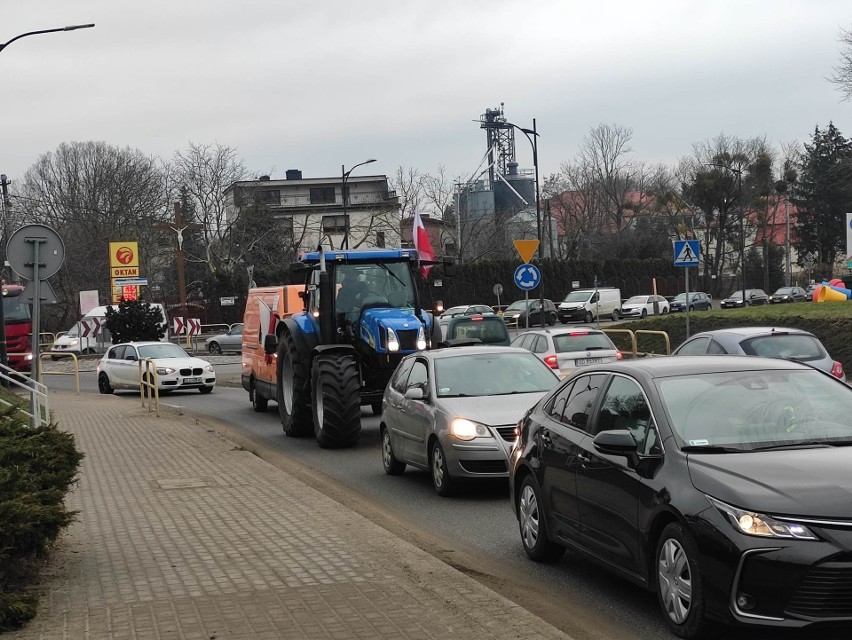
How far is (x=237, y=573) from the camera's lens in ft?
24.5

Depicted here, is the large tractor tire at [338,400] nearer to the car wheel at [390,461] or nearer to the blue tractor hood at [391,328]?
the blue tractor hood at [391,328]

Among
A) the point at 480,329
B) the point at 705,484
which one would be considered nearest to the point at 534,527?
the point at 705,484

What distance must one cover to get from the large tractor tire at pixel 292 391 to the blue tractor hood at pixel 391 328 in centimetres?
140

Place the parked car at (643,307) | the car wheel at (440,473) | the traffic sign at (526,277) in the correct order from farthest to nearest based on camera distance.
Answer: the parked car at (643,307), the traffic sign at (526,277), the car wheel at (440,473)

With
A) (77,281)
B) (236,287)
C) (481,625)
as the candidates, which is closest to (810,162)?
(236,287)

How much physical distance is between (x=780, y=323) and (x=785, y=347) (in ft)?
40.0

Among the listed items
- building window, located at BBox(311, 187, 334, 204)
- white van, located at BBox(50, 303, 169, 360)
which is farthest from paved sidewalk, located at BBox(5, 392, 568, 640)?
building window, located at BBox(311, 187, 334, 204)

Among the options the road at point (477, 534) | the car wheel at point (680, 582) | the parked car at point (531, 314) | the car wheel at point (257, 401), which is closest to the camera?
the car wheel at point (680, 582)

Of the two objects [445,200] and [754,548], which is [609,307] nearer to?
[445,200]

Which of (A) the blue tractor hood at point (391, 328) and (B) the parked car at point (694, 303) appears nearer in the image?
(A) the blue tractor hood at point (391, 328)

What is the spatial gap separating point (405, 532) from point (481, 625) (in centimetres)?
381

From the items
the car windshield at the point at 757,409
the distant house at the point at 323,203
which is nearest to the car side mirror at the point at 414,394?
the car windshield at the point at 757,409

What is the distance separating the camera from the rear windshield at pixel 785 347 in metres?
16.8

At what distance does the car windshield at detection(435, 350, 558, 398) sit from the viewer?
40.7 ft
